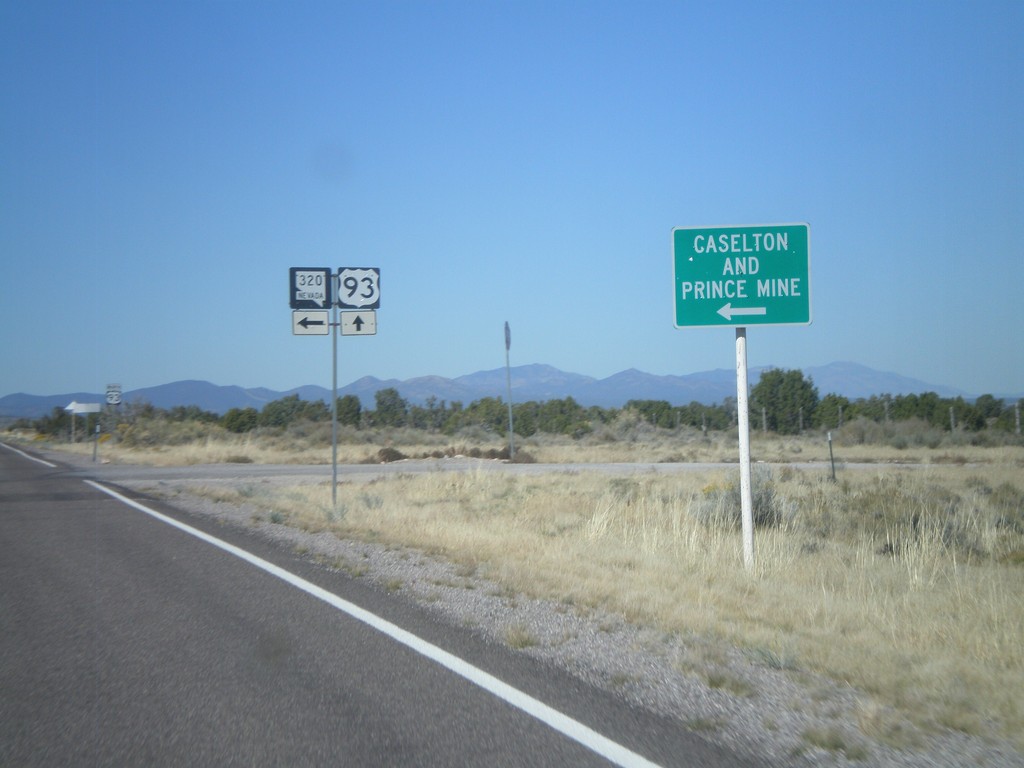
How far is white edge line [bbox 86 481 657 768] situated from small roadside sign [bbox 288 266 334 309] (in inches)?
274

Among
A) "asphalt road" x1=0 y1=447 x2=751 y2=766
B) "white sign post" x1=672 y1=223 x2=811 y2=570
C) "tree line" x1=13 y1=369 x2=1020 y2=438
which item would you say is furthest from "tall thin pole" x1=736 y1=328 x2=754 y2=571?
"tree line" x1=13 y1=369 x2=1020 y2=438

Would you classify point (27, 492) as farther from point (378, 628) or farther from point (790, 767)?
point (790, 767)

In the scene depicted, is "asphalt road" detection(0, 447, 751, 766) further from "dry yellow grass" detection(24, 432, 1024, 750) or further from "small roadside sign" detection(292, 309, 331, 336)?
"small roadside sign" detection(292, 309, 331, 336)

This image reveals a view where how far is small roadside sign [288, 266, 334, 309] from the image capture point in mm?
17000

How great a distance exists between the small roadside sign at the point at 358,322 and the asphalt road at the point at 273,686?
7090 mm

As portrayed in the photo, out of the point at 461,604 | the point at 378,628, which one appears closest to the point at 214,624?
the point at 378,628

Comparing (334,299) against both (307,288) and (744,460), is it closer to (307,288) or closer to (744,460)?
(307,288)

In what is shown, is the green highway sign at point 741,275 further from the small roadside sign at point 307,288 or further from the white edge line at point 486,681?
the small roadside sign at point 307,288

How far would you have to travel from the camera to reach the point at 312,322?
55.9 feet

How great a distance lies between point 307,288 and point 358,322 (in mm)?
1140

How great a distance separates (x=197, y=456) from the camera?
44.4 m

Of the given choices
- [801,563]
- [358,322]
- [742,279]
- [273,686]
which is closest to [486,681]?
[273,686]

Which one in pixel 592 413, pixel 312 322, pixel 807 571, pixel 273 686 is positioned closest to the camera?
pixel 273 686

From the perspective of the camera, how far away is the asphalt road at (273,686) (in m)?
5.11
